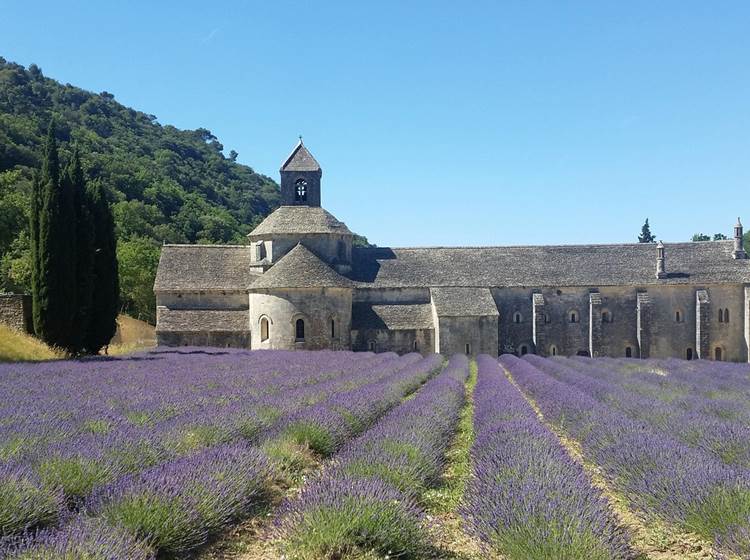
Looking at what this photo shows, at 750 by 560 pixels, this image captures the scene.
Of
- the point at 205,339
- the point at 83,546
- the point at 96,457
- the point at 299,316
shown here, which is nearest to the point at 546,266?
the point at 299,316

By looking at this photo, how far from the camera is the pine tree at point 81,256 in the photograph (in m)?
25.2

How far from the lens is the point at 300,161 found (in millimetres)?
40375

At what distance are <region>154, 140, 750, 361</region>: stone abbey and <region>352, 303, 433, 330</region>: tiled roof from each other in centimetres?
8

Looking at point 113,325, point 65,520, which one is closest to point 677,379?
point 65,520

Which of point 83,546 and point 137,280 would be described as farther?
point 137,280

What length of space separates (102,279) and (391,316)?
14.7 metres

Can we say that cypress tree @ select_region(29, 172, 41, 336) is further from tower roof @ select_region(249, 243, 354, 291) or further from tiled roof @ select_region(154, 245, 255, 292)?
tiled roof @ select_region(154, 245, 255, 292)

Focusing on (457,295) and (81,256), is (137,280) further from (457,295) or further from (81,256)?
(457,295)

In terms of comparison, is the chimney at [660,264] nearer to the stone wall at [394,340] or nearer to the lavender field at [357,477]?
the stone wall at [394,340]

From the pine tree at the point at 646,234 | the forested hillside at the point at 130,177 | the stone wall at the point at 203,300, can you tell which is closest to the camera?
the stone wall at the point at 203,300

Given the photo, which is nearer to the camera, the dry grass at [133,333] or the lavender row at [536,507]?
the lavender row at [536,507]

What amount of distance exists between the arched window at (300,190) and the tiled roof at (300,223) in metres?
1.03

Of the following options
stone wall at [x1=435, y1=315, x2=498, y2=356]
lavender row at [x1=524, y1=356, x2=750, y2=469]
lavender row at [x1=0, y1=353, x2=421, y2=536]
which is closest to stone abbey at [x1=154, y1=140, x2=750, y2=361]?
stone wall at [x1=435, y1=315, x2=498, y2=356]

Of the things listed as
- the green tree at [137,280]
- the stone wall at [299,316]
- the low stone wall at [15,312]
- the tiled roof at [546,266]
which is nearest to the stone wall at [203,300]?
the stone wall at [299,316]
